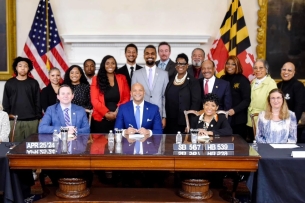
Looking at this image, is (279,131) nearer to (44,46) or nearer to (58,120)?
(58,120)

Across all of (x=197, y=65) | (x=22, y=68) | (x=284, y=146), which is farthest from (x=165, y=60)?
(x=284, y=146)

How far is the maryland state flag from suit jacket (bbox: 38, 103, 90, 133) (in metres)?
2.80

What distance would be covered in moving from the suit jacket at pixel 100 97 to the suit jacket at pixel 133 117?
1.57ft

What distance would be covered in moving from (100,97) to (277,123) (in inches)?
79.2

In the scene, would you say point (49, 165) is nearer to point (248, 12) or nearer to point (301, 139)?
point (301, 139)

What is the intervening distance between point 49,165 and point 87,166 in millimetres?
305

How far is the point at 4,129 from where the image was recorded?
455 centimetres

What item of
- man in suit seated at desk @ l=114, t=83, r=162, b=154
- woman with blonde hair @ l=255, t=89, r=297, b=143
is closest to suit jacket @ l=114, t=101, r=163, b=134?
man in suit seated at desk @ l=114, t=83, r=162, b=154

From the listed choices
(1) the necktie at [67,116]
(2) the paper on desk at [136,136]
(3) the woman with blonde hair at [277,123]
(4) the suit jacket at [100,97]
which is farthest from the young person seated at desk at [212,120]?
(1) the necktie at [67,116]

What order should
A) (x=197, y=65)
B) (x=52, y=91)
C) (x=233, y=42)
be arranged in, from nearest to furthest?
1. (x=52, y=91)
2. (x=197, y=65)
3. (x=233, y=42)

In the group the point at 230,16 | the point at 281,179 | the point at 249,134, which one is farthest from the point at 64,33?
the point at 281,179

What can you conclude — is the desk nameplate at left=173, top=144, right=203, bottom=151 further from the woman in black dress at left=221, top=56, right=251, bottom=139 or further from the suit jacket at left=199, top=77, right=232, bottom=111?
the woman in black dress at left=221, top=56, right=251, bottom=139

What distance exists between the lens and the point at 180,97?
5.25m

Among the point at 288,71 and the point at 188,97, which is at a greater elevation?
the point at 288,71
